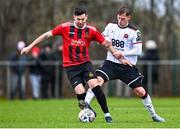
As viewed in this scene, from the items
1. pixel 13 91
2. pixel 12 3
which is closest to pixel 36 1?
pixel 12 3

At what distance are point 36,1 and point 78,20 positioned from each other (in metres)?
19.1

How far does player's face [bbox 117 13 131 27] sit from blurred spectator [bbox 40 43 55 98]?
1424cm

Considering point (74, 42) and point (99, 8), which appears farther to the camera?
point (99, 8)

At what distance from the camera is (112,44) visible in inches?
546

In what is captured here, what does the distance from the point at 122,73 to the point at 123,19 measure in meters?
0.98

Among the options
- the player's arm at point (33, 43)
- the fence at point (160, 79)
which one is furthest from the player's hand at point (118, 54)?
the fence at point (160, 79)

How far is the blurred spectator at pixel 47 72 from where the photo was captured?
2802 cm

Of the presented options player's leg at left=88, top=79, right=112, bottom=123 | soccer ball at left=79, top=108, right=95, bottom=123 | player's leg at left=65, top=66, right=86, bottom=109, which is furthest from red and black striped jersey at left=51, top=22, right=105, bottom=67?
soccer ball at left=79, top=108, right=95, bottom=123

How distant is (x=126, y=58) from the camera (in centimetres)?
1389

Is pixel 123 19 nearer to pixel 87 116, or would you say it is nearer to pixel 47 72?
pixel 87 116

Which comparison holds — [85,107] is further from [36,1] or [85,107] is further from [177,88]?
[36,1]

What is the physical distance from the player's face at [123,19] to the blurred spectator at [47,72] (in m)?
14.2

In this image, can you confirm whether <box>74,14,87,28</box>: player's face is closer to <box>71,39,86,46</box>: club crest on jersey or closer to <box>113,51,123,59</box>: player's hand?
<box>71,39,86,46</box>: club crest on jersey

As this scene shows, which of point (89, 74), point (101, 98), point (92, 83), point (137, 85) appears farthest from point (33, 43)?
point (137, 85)
